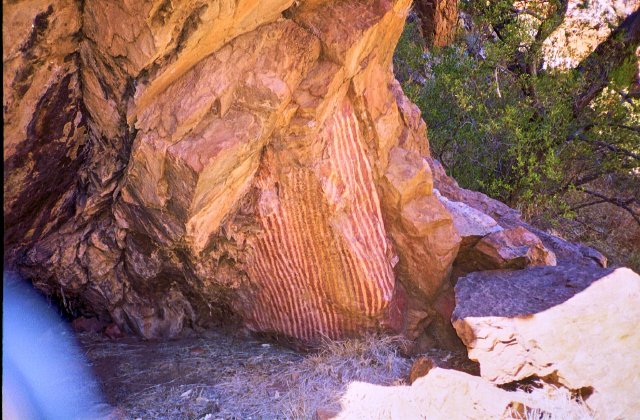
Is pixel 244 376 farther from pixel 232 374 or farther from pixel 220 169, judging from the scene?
pixel 220 169

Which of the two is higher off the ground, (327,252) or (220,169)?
(220,169)

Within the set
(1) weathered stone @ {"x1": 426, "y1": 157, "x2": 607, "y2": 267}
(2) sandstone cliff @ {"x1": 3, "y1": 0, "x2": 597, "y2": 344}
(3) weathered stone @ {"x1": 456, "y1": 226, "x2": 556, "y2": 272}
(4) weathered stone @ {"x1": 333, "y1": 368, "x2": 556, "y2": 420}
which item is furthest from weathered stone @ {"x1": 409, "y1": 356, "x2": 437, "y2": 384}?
(1) weathered stone @ {"x1": 426, "y1": 157, "x2": 607, "y2": 267}

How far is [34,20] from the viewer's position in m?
2.67

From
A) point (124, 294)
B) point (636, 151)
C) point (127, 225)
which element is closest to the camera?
point (127, 225)

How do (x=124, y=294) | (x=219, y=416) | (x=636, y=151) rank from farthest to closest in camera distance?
(x=636, y=151) → (x=124, y=294) → (x=219, y=416)

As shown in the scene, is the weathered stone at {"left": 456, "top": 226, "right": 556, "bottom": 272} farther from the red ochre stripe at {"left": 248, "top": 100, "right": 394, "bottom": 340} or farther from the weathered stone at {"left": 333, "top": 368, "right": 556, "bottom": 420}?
the weathered stone at {"left": 333, "top": 368, "right": 556, "bottom": 420}

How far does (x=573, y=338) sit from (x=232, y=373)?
175 centimetres

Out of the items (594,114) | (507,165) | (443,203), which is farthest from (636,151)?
(443,203)

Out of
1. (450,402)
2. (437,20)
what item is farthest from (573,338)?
(437,20)

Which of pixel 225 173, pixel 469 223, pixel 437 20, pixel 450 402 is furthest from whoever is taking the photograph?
pixel 437 20

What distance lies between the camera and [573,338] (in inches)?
128

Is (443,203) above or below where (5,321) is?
below

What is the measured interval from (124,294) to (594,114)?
4654 millimetres

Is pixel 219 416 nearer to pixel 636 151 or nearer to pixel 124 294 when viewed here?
pixel 124 294
